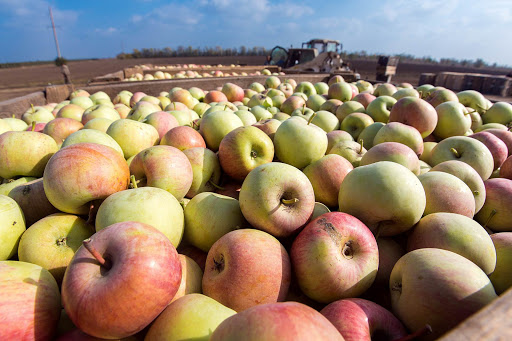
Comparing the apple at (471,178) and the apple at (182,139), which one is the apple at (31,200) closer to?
the apple at (182,139)

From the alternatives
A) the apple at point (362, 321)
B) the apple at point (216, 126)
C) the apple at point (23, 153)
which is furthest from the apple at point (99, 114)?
the apple at point (362, 321)

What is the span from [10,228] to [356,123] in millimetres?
3545

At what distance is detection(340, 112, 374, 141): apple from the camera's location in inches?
138

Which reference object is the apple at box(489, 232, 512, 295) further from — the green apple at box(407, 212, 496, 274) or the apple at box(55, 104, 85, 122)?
the apple at box(55, 104, 85, 122)

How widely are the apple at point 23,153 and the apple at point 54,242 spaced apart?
0.79 m

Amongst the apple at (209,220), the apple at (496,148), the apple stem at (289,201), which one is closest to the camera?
the apple stem at (289,201)

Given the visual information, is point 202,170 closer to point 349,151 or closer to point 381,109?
point 349,151

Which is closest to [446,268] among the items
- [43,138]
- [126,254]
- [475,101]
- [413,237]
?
[413,237]

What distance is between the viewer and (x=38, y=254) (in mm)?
1544

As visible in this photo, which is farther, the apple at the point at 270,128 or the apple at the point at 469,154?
the apple at the point at 270,128

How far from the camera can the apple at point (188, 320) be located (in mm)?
1164

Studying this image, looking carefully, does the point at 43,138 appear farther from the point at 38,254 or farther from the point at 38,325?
the point at 38,325

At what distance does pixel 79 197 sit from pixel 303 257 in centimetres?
143

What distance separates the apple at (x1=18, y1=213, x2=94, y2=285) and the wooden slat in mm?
1835
